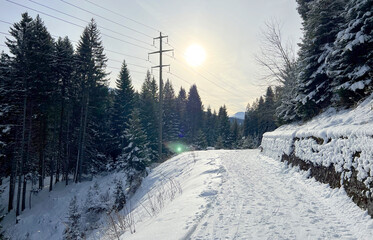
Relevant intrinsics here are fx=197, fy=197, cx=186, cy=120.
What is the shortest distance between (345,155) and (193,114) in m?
52.6

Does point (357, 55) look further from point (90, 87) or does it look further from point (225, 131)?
point (225, 131)

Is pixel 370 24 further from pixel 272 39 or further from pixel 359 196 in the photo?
pixel 272 39

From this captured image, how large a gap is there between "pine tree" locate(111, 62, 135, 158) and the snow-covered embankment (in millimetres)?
23283

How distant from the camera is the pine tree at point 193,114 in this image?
181ft

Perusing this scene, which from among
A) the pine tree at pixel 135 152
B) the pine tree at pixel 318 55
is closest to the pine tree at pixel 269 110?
the pine tree at pixel 318 55

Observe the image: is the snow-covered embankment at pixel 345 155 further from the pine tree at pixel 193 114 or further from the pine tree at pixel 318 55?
the pine tree at pixel 193 114

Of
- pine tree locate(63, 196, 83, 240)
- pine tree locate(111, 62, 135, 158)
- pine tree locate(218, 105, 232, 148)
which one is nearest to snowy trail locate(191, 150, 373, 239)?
pine tree locate(63, 196, 83, 240)

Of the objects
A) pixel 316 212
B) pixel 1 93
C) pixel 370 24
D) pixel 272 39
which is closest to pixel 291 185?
pixel 316 212

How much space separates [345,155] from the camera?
14.9 ft

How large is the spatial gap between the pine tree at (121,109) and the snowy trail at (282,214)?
23555mm

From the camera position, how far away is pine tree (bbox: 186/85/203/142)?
181 ft

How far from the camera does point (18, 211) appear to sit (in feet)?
51.9

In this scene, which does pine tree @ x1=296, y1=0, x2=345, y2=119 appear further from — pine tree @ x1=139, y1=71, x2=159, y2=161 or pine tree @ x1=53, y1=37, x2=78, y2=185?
pine tree @ x1=139, y1=71, x2=159, y2=161

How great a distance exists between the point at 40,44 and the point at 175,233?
20.4 meters
